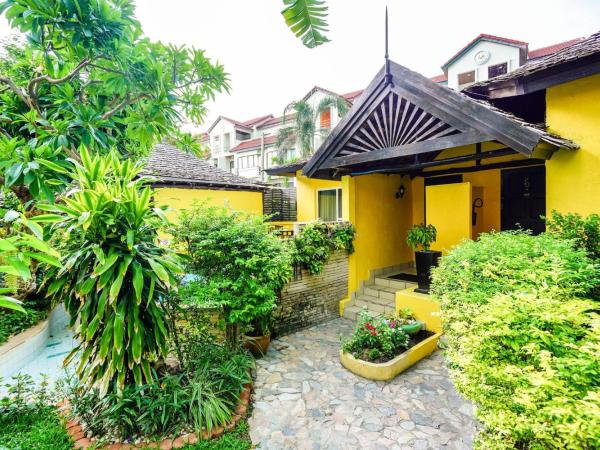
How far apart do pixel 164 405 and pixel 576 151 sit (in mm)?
8131

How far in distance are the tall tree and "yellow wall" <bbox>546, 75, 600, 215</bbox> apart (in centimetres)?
661

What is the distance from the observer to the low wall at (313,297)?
21.8 ft

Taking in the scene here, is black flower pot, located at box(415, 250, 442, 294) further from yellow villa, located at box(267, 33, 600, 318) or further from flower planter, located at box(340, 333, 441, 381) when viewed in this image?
flower planter, located at box(340, 333, 441, 381)

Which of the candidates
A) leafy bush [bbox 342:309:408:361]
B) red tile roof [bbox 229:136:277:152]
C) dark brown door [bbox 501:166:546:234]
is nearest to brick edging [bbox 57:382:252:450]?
leafy bush [bbox 342:309:408:361]

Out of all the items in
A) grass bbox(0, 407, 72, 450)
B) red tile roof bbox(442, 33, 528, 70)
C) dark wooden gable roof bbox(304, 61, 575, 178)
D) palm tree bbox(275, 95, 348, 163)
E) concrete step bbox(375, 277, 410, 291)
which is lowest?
grass bbox(0, 407, 72, 450)

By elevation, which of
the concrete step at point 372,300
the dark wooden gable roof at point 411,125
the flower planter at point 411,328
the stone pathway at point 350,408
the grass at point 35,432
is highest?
the dark wooden gable roof at point 411,125

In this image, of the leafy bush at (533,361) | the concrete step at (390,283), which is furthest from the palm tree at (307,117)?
the leafy bush at (533,361)

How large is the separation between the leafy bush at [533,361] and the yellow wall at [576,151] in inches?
127

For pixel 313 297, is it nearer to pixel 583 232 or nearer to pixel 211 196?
pixel 583 232

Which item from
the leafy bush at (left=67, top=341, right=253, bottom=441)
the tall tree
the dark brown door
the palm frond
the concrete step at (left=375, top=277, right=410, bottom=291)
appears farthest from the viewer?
the concrete step at (left=375, top=277, right=410, bottom=291)

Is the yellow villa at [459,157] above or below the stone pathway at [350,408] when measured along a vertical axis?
above

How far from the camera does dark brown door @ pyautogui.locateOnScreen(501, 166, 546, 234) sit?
732 cm

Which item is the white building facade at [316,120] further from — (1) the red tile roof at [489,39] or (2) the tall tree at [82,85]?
(2) the tall tree at [82,85]

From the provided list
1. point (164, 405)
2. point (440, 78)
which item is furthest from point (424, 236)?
point (440, 78)
